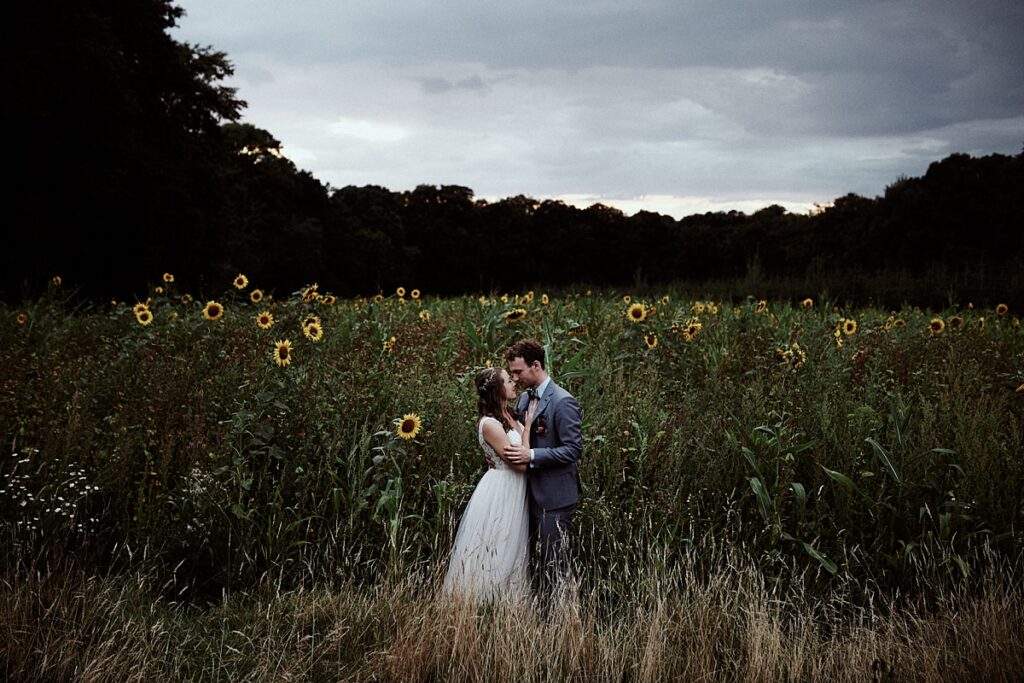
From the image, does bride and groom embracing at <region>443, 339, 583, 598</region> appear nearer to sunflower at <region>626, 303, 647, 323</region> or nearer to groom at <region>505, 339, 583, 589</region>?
groom at <region>505, 339, 583, 589</region>

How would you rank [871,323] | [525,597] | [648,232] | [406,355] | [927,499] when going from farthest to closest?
1. [648,232]
2. [871,323]
3. [406,355]
4. [927,499]
5. [525,597]

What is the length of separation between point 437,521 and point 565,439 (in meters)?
0.86

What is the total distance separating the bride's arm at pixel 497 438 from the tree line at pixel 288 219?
3.92 meters

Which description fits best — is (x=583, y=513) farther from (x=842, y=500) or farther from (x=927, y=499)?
(x=927, y=499)

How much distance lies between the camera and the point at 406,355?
19.7 feet

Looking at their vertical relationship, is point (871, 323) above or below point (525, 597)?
above

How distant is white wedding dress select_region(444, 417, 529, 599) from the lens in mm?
3621

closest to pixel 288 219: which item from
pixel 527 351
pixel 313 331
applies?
pixel 313 331

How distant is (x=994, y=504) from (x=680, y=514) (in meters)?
1.75

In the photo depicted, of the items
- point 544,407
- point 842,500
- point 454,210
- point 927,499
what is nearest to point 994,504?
point 927,499

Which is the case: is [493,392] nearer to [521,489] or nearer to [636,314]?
[521,489]

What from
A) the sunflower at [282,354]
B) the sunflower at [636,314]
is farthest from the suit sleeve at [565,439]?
the sunflower at [636,314]

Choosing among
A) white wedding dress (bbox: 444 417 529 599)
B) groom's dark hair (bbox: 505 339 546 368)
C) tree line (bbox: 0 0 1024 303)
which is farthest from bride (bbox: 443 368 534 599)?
tree line (bbox: 0 0 1024 303)

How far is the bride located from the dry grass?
0.35 meters
